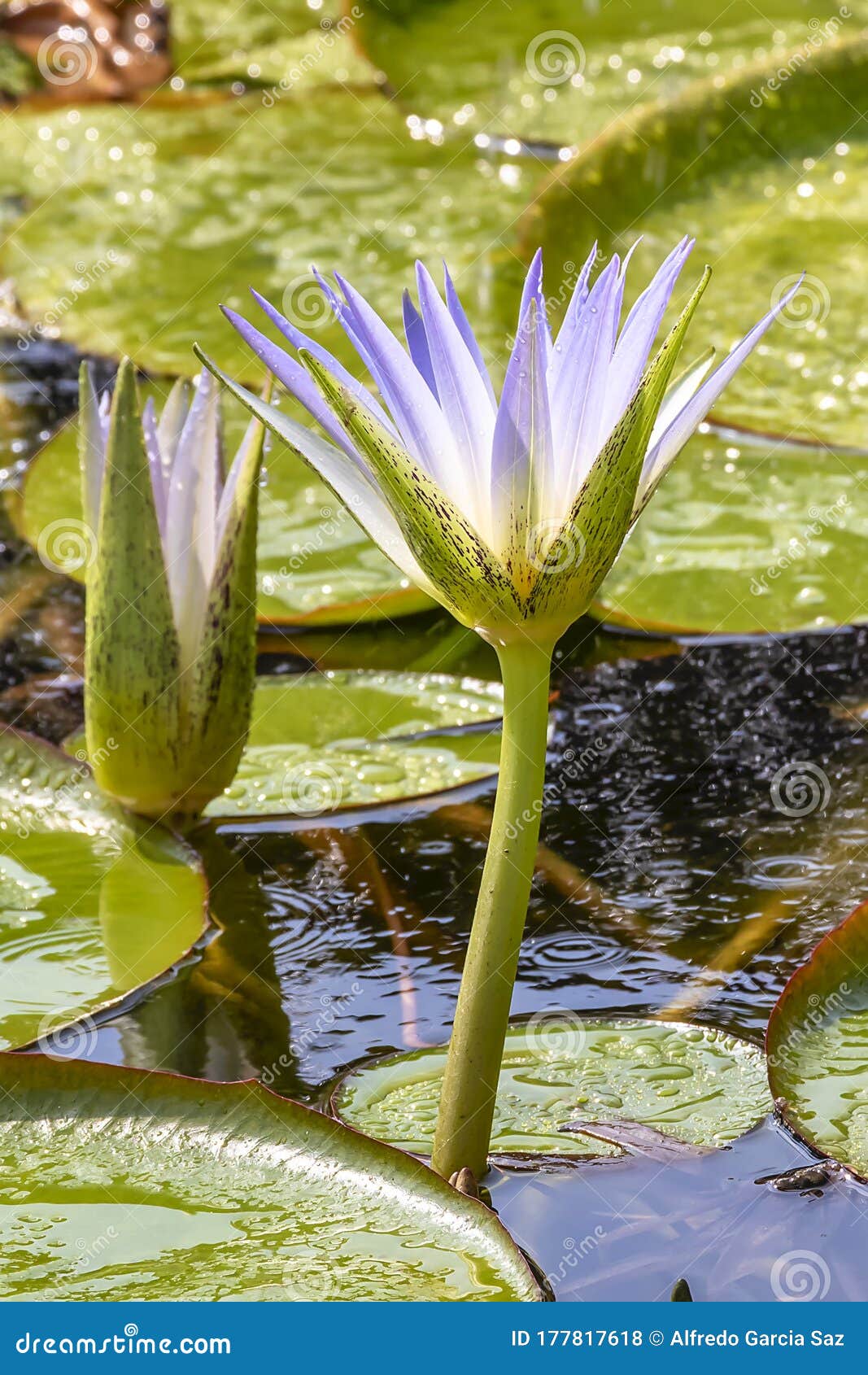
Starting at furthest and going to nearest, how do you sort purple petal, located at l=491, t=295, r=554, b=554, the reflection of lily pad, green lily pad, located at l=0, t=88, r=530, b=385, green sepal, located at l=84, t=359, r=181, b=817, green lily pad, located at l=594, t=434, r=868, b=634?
green lily pad, located at l=0, t=88, r=530, b=385 → green lily pad, located at l=594, t=434, r=868, b=634 → the reflection of lily pad → green sepal, located at l=84, t=359, r=181, b=817 → purple petal, located at l=491, t=295, r=554, b=554

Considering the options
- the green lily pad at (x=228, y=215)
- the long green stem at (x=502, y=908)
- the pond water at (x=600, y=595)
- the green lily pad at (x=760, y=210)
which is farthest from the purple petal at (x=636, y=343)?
the green lily pad at (x=228, y=215)

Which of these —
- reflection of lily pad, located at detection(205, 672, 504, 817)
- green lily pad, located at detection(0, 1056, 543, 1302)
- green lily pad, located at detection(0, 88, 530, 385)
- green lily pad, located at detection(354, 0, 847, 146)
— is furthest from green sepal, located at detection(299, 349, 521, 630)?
green lily pad, located at detection(354, 0, 847, 146)

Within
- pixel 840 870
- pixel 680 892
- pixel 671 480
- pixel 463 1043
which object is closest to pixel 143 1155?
pixel 463 1043

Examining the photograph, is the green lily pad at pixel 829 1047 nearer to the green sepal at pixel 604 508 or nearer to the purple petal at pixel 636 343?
the green sepal at pixel 604 508

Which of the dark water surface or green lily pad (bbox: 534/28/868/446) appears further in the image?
green lily pad (bbox: 534/28/868/446)

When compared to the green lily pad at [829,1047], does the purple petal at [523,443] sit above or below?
above

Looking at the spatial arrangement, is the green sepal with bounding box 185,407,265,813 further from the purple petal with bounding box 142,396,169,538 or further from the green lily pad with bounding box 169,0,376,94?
the green lily pad with bounding box 169,0,376,94

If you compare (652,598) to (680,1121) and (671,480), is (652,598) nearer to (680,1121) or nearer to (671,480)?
(671,480)
